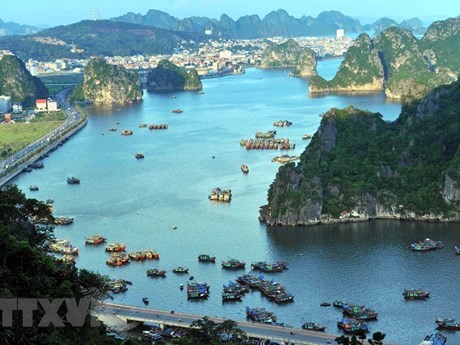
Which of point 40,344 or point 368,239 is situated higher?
point 40,344

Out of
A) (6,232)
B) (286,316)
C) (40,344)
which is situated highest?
(6,232)

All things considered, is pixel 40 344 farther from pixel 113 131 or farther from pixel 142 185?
pixel 113 131

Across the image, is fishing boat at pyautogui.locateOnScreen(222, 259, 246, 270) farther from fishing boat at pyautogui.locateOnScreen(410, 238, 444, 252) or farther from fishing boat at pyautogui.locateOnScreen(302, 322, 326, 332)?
fishing boat at pyautogui.locateOnScreen(410, 238, 444, 252)

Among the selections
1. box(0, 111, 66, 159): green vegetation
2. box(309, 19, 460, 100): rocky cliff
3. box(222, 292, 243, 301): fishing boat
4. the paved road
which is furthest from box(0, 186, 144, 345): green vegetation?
box(309, 19, 460, 100): rocky cliff

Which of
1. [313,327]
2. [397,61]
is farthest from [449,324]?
[397,61]

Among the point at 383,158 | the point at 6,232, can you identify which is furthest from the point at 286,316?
the point at 383,158

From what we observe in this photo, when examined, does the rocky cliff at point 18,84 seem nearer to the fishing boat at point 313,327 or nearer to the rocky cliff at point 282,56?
the rocky cliff at point 282,56
